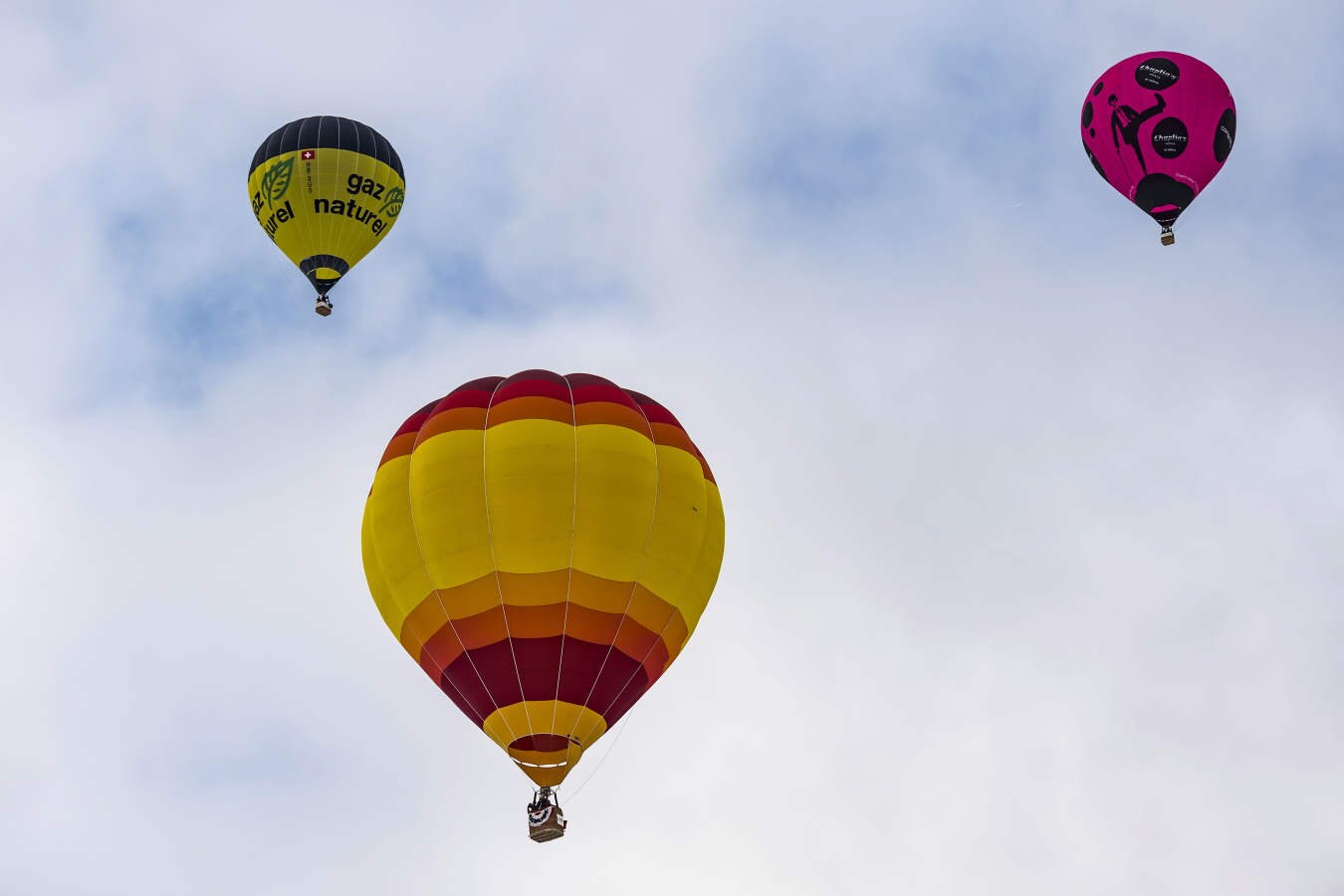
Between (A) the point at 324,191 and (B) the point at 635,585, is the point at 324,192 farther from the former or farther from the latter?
(B) the point at 635,585

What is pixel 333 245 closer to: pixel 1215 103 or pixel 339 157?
pixel 339 157

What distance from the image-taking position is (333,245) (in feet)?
121

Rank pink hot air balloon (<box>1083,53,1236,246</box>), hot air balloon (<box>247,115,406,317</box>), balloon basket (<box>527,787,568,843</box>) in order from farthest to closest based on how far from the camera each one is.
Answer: hot air balloon (<box>247,115,406,317</box>)
pink hot air balloon (<box>1083,53,1236,246</box>)
balloon basket (<box>527,787,568,843</box>)

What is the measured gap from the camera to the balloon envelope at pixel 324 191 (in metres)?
36.5

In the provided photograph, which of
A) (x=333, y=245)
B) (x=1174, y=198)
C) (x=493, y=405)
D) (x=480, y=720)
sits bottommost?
(x=480, y=720)

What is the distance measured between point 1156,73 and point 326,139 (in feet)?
43.9

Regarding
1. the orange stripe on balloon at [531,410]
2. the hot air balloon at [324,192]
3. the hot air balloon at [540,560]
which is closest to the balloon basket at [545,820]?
the hot air balloon at [540,560]

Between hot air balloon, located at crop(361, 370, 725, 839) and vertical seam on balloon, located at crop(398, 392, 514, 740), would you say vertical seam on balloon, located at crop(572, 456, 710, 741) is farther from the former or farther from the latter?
vertical seam on balloon, located at crop(398, 392, 514, 740)

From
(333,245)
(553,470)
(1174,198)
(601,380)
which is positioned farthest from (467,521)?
(1174,198)

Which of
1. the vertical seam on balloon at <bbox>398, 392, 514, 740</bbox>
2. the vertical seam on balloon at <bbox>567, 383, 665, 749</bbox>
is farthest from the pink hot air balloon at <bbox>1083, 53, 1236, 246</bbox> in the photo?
the vertical seam on balloon at <bbox>398, 392, 514, 740</bbox>

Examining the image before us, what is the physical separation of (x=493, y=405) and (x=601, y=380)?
161 cm

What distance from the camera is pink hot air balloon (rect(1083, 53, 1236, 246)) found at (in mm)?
33906

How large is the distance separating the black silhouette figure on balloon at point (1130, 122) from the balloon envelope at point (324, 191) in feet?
39.2

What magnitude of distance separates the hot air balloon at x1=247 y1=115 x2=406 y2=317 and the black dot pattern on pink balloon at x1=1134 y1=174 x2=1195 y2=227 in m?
12.4
